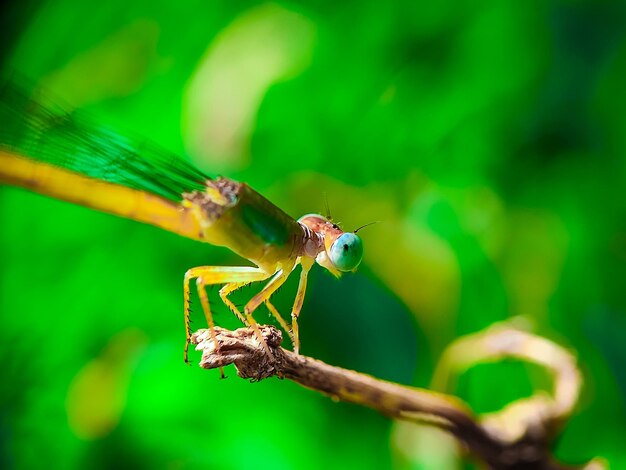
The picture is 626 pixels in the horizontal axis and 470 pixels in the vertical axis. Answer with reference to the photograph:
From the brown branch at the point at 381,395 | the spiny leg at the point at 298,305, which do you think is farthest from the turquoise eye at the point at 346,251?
the brown branch at the point at 381,395

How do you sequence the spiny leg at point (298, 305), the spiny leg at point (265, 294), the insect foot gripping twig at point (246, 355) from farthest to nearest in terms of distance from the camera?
the spiny leg at point (298, 305) → the spiny leg at point (265, 294) → the insect foot gripping twig at point (246, 355)

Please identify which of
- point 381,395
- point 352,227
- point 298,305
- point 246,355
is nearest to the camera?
point 246,355

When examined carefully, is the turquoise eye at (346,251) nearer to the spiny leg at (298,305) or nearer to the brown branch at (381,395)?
the spiny leg at (298,305)

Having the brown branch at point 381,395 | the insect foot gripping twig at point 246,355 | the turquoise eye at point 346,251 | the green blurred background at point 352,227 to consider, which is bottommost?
the insect foot gripping twig at point 246,355

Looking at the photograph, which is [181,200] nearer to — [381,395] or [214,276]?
[214,276]

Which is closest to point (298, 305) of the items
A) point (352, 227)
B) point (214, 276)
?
point (214, 276)

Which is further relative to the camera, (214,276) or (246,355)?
(214,276)

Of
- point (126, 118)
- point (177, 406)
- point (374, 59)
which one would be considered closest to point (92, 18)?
point (126, 118)
